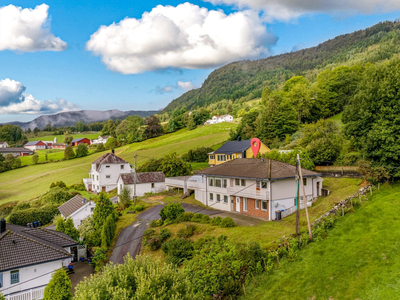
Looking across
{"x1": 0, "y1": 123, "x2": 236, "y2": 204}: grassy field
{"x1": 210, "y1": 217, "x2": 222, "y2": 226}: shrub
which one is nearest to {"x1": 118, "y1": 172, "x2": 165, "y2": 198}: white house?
{"x1": 0, "y1": 123, "x2": 236, "y2": 204}: grassy field

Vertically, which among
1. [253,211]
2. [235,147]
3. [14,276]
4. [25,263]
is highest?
[235,147]

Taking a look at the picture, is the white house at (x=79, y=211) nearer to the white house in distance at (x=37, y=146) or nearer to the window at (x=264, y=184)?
the window at (x=264, y=184)

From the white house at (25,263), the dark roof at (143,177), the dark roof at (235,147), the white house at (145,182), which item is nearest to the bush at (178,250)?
the white house at (25,263)

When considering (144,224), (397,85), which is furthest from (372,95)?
(144,224)

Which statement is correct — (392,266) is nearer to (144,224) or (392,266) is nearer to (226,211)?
(226,211)

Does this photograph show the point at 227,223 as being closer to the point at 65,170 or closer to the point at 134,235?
the point at 134,235

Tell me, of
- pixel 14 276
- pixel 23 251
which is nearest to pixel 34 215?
pixel 23 251
